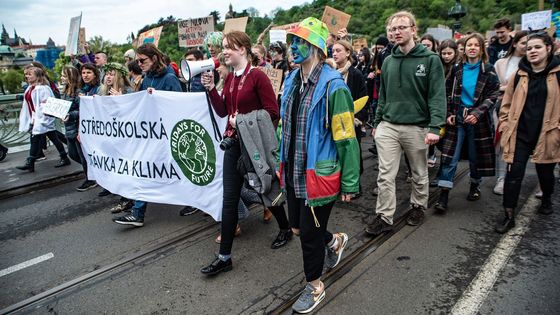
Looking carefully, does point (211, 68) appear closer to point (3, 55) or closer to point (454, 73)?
point (454, 73)

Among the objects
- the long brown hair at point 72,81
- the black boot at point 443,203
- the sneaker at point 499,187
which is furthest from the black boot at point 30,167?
the sneaker at point 499,187

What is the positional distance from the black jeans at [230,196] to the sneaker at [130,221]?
1619 mm

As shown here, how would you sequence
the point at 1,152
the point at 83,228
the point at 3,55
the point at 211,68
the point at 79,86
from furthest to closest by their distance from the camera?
1. the point at 3,55
2. the point at 1,152
3. the point at 79,86
4. the point at 83,228
5. the point at 211,68

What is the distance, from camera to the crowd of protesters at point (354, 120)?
2.48 metres

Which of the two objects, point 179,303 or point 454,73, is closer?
point 179,303

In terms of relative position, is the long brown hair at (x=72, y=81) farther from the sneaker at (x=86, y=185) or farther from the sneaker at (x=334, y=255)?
the sneaker at (x=334, y=255)

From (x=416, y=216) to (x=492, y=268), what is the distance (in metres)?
1.01

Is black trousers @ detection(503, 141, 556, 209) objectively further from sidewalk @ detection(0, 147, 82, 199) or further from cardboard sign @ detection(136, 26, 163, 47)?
cardboard sign @ detection(136, 26, 163, 47)

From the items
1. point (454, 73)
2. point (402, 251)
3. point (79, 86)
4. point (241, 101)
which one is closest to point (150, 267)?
point (241, 101)

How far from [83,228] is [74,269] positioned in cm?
109

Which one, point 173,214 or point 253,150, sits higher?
point 253,150

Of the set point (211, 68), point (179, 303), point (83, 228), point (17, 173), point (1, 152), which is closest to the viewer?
point (179, 303)

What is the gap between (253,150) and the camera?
305cm

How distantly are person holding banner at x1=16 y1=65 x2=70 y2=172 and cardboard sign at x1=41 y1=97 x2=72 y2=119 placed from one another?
146 cm
